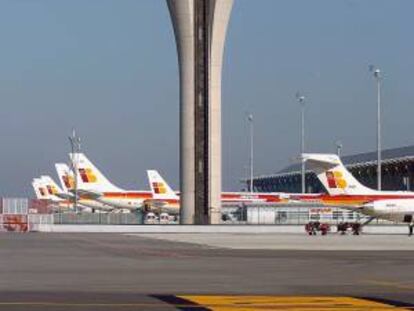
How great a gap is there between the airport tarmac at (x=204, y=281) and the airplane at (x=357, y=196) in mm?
38697

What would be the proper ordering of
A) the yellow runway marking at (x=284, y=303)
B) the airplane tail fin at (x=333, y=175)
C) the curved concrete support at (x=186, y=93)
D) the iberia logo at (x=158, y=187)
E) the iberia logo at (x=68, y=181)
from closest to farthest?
the yellow runway marking at (x=284, y=303) → the curved concrete support at (x=186, y=93) → the airplane tail fin at (x=333, y=175) → the iberia logo at (x=158, y=187) → the iberia logo at (x=68, y=181)

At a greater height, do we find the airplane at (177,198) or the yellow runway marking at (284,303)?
the airplane at (177,198)

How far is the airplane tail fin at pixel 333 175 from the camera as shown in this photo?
103375 mm

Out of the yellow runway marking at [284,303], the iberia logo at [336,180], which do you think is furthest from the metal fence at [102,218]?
the yellow runway marking at [284,303]

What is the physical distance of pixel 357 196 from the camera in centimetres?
10056

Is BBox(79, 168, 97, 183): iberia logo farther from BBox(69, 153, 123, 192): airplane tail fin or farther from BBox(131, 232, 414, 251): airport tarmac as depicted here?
BBox(131, 232, 414, 251): airport tarmac

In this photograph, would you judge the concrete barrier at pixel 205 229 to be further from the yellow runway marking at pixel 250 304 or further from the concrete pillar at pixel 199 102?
the yellow runway marking at pixel 250 304

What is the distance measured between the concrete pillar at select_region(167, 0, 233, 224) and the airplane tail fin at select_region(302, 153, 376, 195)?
11.5 metres

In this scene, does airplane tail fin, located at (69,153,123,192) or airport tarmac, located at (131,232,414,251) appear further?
airplane tail fin, located at (69,153,123,192)

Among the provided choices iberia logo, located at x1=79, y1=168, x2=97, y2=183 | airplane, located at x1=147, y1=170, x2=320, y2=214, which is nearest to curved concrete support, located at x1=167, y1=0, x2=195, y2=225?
airplane, located at x1=147, y1=170, x2=320, y2=214

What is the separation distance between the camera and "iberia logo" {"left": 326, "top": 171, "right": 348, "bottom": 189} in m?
104

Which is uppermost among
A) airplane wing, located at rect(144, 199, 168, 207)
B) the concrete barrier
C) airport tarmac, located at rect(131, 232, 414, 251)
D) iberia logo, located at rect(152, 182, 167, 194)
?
iberia logo, located at rect(152, 182, 167, 194)

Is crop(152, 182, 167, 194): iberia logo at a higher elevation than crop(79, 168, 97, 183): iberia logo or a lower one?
lower

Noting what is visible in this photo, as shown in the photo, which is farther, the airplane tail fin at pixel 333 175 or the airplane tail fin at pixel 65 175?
the airplane tail fin at pixel 65 175
